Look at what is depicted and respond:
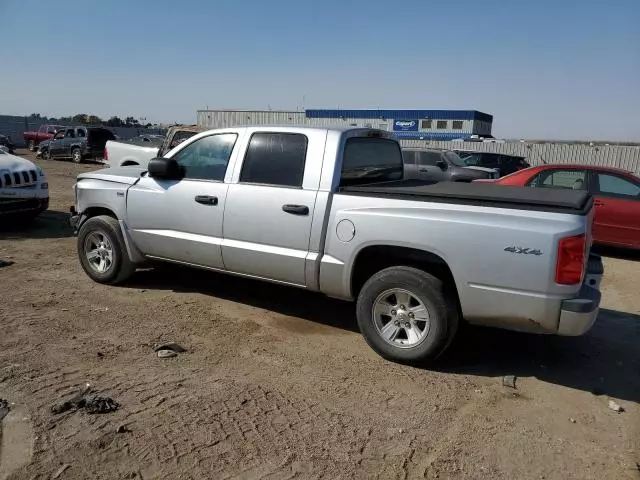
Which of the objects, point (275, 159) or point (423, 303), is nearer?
point (423, 303)

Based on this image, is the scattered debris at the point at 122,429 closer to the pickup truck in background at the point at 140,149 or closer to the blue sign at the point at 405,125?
the pickup truck in background at the point at 140,149

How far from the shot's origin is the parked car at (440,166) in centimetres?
1547

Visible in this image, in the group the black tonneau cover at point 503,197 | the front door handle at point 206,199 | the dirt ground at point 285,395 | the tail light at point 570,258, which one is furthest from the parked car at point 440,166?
the tail light at point 570,258

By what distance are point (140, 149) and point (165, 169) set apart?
8498 millimetres

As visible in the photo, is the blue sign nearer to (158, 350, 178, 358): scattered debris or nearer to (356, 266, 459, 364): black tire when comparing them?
(356, 266, 459, 364): black tire

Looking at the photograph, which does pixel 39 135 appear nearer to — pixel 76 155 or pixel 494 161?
pixel 76 155

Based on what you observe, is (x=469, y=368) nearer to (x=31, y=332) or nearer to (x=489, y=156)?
(x=31, y=332)

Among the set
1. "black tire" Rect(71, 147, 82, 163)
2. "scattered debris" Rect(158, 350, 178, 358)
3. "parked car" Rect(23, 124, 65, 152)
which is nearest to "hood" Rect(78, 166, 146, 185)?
"scattered debris" Rect(158, 350, 178, 358)

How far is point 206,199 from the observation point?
5207 mm

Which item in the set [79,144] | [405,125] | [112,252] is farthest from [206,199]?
[405,125]

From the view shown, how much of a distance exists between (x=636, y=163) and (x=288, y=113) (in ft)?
90.1

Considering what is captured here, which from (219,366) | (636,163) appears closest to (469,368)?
(219,366)

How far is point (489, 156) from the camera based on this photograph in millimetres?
19469

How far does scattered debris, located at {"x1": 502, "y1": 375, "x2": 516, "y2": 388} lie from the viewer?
4.09 m
